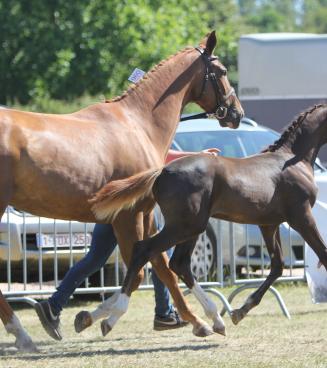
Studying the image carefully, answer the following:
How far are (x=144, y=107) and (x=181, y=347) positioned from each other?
1906mm

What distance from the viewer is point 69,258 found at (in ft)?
36.1

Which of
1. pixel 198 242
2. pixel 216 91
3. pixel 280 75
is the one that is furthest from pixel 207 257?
pixel 280 75

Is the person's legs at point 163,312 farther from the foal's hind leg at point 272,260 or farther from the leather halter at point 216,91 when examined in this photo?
the leather halter at point 216,91

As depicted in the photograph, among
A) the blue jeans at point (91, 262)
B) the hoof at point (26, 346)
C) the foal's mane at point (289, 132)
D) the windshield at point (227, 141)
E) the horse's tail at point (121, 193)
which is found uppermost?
the foal's mane at point (289, 132)

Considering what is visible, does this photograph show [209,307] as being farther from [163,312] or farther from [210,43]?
[210,43]

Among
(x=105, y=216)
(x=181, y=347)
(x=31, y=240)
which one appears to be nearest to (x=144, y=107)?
(x=105, y=216)

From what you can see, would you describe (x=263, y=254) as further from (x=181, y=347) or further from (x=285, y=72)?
(x=285, y=72)

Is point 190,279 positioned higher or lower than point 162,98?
lower

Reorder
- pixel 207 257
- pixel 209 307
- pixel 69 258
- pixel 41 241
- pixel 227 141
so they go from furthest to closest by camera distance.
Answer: pixel 227 141 < pixel 207 257 < pixel 69 258 < pixel 41 241 < pixel 209 307

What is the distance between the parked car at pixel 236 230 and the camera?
11.8 metres

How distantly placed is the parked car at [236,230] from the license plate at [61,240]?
1272 mm

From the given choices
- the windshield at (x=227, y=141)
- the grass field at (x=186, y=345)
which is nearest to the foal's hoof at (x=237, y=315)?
the grass field at (x=186, y=345)

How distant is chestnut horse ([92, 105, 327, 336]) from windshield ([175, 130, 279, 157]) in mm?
4301

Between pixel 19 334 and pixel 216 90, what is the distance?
2593 millimetres
